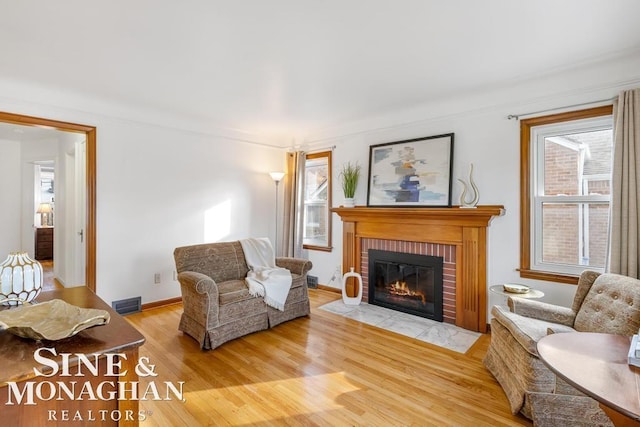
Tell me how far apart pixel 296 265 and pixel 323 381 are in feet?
5.14

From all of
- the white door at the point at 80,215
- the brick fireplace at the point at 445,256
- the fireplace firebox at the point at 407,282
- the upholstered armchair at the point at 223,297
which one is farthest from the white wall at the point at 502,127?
the white door at the point at 80,215

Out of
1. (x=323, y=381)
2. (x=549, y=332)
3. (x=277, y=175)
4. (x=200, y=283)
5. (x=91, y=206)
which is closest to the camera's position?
(x=549, y=332)

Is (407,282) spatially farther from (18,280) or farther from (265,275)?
(18,280)

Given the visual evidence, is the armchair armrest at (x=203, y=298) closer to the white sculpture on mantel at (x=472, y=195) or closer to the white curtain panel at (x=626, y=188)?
the white sculpture on mantel at (x=472, y=195)

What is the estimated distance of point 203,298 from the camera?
9.16ft

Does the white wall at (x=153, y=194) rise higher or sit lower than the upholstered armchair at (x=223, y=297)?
higher

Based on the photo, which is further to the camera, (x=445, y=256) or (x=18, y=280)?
(x=445, y=256)

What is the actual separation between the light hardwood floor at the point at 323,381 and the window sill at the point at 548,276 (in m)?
0.73

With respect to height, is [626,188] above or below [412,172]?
below

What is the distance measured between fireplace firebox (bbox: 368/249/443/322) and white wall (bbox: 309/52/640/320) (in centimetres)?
56

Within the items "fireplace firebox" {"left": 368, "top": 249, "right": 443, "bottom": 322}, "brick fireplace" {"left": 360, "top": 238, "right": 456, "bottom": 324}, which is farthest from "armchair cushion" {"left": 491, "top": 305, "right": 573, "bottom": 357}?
"fireplace firebox" {"left": 368, "top": 249, "right": 443, "bottom": 322}

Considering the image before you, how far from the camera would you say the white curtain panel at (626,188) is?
8.05ft

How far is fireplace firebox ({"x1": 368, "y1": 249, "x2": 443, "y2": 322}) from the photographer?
360cm

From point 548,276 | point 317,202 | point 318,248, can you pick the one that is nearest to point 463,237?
point 548,276
